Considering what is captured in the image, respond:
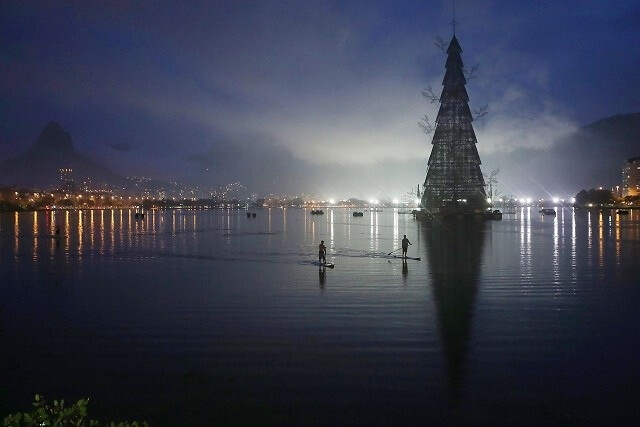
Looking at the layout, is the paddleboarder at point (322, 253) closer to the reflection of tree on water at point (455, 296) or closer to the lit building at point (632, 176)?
the reflection of tree on water at point (455, 296)

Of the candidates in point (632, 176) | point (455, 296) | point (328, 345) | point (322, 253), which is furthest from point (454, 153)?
point (632, 176)

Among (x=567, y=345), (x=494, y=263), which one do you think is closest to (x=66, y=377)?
(x=567, y=345)

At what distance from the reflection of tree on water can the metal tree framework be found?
1679 inches

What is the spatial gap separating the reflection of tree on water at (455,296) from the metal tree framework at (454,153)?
42.6 m

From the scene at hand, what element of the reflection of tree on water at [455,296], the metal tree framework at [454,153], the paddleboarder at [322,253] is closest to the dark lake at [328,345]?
the reflection of tree on water at [455,296]

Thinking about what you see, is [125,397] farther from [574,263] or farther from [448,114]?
[448,114]

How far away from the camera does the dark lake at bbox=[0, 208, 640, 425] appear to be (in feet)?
25.4

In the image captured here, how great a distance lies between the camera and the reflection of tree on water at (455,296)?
383 inches

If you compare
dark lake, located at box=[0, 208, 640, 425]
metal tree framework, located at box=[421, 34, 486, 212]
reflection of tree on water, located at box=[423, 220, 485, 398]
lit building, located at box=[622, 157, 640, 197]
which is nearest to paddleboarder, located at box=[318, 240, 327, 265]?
dark lake, located at box=[0, 208, 640, 425]

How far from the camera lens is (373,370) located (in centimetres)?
920

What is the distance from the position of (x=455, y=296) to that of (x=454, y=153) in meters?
62.5

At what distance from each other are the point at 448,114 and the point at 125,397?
2935 inches

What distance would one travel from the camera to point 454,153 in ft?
249

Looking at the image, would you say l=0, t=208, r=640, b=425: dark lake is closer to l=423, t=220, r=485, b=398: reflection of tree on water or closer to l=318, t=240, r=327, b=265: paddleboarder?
l=423, t=220, r=485, b=398: reflection of tree on water
